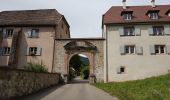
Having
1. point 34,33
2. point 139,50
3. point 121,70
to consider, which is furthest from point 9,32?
point 139,50

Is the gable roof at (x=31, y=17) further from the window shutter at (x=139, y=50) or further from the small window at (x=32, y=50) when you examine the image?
the window shutter at (x=139, y=50)

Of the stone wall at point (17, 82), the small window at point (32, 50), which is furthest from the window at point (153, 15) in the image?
the stone wall at point (17, 82)

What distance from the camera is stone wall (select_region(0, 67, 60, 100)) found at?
9.60m

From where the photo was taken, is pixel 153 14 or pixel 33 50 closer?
pixel 153 14

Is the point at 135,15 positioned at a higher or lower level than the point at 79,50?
higher

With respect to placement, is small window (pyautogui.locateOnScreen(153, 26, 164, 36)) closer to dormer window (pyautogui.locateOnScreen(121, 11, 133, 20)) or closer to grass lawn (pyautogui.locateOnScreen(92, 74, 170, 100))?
dormer window (pyautogui.locateOnScreen(121, 11, 133, 20))

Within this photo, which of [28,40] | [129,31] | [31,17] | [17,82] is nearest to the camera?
[17,82]

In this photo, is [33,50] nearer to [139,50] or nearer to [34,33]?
[34,33]

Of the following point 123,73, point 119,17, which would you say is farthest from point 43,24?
point 123,73

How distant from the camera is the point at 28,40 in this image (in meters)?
29.7

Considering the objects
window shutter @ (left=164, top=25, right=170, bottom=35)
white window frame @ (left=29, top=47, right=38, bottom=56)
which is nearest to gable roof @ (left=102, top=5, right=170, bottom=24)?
window shutter @ (left=164, top=25, right=170, bottom=35)

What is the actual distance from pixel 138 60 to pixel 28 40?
13921 millimetres

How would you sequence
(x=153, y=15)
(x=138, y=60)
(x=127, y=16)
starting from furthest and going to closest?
(x=127, y=16) → (x=153, y=15) → (x=138, y=60)

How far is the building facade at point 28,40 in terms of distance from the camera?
28703 millimetres
